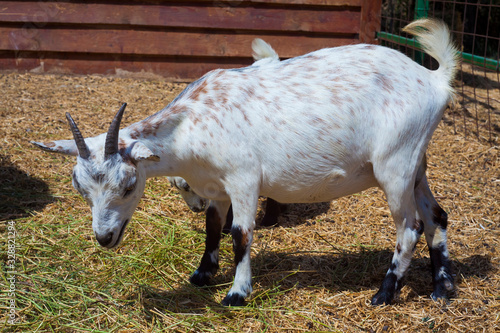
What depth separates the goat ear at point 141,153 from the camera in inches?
105

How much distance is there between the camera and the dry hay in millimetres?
3102

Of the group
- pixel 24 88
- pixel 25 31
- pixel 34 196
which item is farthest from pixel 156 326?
pixel 25 31

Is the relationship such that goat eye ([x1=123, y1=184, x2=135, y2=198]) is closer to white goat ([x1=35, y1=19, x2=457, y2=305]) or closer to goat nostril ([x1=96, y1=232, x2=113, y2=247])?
white goat ([x1=35, y1=19, x2=457, y2=305])

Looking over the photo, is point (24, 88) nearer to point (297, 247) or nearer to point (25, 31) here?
point (25, 31)

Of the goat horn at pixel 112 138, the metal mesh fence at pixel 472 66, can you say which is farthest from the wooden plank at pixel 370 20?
the goat horn at pixel 112 138

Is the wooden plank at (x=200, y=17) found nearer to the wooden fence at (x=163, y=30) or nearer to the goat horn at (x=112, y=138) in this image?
the wooden fence at (x=163, y=30)

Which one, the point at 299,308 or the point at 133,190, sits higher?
the point at 133,190

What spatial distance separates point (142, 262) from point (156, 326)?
0.73 meters

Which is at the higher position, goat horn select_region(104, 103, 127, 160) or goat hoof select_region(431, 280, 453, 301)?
goat horn select_region(104, 103, 127, 160)

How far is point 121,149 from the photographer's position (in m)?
2.76

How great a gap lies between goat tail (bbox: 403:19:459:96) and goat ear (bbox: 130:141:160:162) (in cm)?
172

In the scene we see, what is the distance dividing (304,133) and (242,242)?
2.40 feet

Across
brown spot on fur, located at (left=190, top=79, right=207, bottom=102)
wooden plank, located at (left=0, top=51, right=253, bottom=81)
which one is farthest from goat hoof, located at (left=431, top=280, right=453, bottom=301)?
wooden plank, located at (left=0, top=51, right=253, bottom=81)

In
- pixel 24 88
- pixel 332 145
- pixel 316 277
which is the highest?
pixel 332 145
